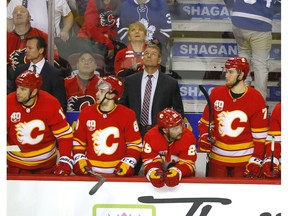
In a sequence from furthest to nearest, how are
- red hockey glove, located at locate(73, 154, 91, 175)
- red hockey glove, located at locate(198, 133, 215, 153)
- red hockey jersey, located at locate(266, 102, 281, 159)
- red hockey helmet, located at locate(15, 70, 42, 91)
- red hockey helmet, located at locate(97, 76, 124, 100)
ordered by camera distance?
red hockey glove, located at locate(198, 133, 215, 153) < red hockey helmet, located at locate(97, 76, 124, 100) < red hockey helmet, located at locate(15, 70, 42, 91) < red hockey glove, located at locate(73, 154, 91, 175) < red hockey jersey, located at locate(266, 102, 281, 159)

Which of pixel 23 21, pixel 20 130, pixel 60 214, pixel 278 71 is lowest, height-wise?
pixel 60 214

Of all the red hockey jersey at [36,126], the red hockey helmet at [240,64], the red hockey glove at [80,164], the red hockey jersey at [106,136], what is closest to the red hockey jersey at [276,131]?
the red hockey helmet at [240,64]

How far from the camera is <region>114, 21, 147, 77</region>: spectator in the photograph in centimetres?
497

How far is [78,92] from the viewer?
4.93 meters

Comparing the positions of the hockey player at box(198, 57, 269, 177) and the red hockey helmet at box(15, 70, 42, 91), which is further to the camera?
the hockey player at box(198, 57, 269, 177)

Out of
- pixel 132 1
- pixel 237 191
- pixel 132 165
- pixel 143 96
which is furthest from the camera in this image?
pixel 132 1

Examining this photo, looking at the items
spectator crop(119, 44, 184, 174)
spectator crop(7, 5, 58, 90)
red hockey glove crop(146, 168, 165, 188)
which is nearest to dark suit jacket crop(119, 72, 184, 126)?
spectator crop(119, 44, 184, 174)

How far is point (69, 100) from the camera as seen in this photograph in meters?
4.88

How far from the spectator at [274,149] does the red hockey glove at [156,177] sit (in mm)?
530

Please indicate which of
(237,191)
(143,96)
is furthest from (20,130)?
(237,191)

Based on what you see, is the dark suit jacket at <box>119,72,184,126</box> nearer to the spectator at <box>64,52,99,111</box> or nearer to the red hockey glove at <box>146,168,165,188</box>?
the spectator at <box>64,52,99,111</box>

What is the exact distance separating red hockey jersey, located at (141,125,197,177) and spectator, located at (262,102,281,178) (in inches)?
15.2

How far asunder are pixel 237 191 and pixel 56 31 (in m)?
1.80

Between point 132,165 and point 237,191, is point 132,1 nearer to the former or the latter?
point 132,165
